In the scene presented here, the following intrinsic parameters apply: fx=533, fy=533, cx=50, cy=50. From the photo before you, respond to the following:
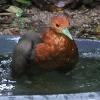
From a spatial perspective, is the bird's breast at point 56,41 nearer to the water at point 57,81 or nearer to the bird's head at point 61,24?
the bird's head at point 61,24

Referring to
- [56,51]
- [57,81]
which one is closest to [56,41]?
[56,51]

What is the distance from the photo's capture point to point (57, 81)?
11.5 feet

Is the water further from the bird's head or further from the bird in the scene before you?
the bird's head

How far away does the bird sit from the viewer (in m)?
3.44

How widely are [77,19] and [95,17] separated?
0.24m

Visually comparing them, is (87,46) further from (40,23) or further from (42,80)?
(40,23)

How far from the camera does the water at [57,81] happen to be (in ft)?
10.5

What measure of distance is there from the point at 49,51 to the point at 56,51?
0.05 metres

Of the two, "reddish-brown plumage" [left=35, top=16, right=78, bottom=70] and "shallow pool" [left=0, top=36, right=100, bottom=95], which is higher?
"reddish-brown plumage" [left=35, top=16, right=78, bottom=70]

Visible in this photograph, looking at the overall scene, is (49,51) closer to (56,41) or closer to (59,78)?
(56,41)

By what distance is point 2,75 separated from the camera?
3730mm

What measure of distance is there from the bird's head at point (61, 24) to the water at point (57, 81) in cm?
28

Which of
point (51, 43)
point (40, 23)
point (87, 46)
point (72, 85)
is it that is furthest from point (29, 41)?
point (40, 23)

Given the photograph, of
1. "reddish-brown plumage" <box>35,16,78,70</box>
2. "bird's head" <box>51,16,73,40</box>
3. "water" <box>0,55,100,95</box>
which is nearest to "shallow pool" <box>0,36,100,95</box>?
"water" <box>0,55,100,95</box>
